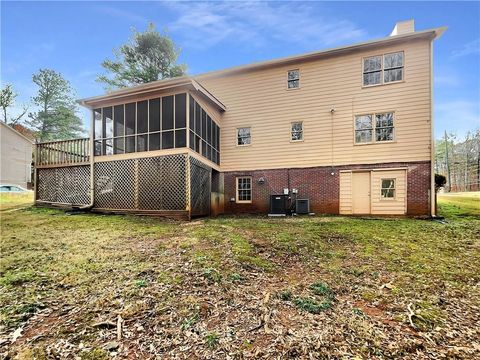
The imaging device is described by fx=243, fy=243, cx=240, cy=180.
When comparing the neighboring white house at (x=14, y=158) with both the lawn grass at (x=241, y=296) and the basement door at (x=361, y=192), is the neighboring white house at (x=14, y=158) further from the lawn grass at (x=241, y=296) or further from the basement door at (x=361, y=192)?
the basement door at (x=361, y=192)

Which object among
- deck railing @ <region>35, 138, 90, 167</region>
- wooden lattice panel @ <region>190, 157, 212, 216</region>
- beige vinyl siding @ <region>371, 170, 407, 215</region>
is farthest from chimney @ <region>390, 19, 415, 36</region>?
deck railing @ <region>35, 138, 90, 167</region>

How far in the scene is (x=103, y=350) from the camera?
2.49 metres

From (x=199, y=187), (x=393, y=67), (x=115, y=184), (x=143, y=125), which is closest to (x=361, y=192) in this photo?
(x=393, y=67)

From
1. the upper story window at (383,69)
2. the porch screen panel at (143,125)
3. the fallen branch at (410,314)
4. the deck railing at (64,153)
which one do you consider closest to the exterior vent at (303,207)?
the porch screen panel at (143,125)

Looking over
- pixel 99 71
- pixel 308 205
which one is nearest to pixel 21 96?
pixel 99 71

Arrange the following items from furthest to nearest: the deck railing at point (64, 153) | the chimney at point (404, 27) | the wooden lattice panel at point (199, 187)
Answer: the deck railing at point (64, 153), the chimney at point (404, 27), the wooden lattice panel at point (199, 187)

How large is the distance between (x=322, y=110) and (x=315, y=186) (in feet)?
12.0

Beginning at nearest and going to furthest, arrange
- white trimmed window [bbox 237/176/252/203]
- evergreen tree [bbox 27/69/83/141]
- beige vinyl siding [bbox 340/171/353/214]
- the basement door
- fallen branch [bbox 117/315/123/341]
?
1. fallen branch [bbox 117/315/123/341]
2. the basement door
3. beige vinyl siding [bbox 340/171/353/214]
4. white trimmed window [bbox 237/176/252/203]
5. evergreen tree [bbox 27/69/83/141]

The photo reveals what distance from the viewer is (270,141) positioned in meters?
12.4

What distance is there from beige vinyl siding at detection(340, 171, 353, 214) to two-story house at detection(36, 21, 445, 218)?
4cm

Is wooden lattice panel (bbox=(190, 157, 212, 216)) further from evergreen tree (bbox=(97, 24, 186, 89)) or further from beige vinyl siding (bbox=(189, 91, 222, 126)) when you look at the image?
evergreen tree (bbox=(97, 24, 186, 89))

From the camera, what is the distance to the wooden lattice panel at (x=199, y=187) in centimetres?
992

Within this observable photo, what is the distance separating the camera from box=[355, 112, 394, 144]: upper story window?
10.7m

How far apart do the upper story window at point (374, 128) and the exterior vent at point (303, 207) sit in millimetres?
3592
